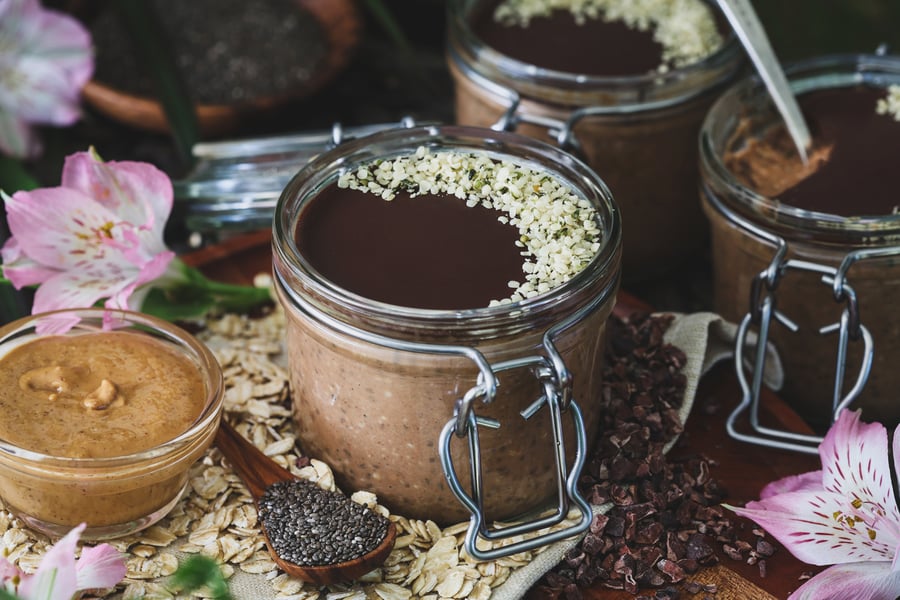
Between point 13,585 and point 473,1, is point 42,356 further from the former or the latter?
point 473,1

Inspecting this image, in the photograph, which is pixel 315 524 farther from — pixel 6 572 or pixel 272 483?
pixel 6 572

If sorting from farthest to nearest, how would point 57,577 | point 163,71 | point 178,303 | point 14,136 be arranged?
1. point 163,71
2. point 14,136
3. point 178,303
4. point 57,577

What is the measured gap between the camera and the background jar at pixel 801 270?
1.21 m

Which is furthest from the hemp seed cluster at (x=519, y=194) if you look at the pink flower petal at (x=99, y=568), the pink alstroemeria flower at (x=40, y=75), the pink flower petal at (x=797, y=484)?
the pink alstroemeria flower at (x=40, y=75)

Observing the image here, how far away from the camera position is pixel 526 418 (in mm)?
1008

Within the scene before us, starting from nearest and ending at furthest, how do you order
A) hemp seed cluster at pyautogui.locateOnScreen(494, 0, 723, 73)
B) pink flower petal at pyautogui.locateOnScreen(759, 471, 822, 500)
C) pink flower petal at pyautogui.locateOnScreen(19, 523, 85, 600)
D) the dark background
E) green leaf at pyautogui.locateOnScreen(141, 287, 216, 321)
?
pink flower petal at pyautogui.locateOnScreen(19, 523, 85, 600) → pink flower petal at pyautogui.locateOnScreen(759, 471, 822, 500) → green leaf at pyautogui.locateOnScreen(141, 287, 216, 321) → hemp seed cluster at pyautogui.locateOnScreen(494, 0, 723, 73) → the dark background

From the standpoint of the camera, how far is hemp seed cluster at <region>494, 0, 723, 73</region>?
1.54m

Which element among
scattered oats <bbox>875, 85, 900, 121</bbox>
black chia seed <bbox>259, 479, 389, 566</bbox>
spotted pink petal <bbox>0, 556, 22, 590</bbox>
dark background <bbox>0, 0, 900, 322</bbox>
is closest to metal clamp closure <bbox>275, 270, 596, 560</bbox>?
black chia seed <bbox>259, 479, 389, 566</bbox>

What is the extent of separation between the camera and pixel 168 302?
4.47ft

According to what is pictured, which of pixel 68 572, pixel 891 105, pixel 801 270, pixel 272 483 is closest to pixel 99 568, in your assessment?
pixel 68 572

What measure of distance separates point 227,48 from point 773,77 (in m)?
1.08

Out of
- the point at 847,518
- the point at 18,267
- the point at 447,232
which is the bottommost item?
the point at 847,518

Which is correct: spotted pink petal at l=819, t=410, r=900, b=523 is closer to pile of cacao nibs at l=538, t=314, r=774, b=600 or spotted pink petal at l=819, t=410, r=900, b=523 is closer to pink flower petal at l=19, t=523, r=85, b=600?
pile of cacao nibs at l=538, t=314, r=774, b=600

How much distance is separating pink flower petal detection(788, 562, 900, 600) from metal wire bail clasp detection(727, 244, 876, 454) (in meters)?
0.19
